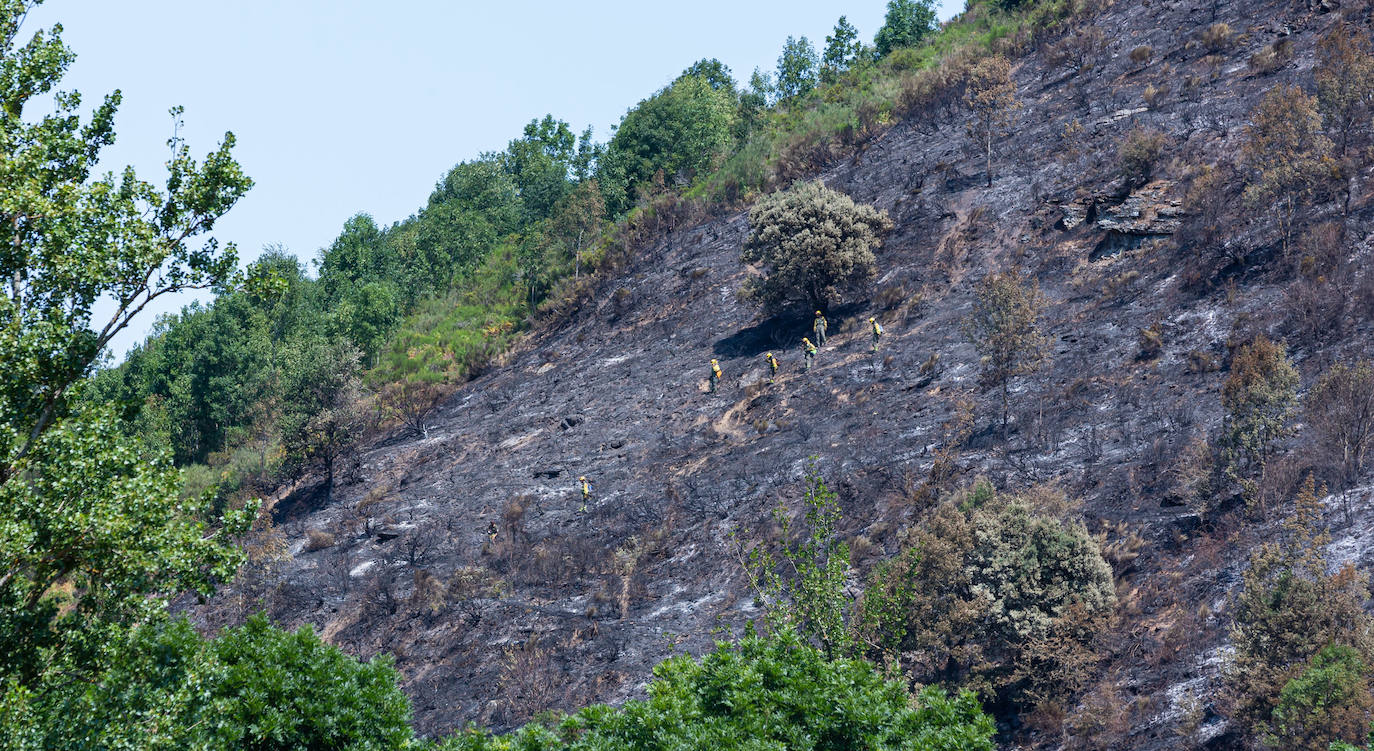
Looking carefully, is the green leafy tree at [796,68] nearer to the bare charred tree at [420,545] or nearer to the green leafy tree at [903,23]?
the green leafy tree at [903,23]

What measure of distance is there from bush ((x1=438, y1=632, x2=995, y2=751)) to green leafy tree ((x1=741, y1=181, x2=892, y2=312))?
990 inches

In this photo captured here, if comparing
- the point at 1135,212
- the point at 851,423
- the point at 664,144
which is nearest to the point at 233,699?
the point at 851,423

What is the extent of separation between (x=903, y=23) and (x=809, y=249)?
37.7 metres

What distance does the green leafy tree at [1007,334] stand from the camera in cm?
3244

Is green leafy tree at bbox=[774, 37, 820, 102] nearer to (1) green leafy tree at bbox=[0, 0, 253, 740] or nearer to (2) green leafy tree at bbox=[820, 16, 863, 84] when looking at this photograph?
(2) green leafy tree at bbox=[820, 16, 863, 84]

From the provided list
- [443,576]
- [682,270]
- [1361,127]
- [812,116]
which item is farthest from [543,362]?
[1361,127]

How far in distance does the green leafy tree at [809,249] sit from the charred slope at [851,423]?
119 cm

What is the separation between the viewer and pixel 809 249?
4125 centimetres

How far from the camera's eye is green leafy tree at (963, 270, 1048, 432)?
3244 cm

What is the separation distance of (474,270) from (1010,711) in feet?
173

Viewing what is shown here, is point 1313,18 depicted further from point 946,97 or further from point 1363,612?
point 1363,612

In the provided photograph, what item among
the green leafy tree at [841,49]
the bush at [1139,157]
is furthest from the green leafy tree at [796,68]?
the bush at [1139,157]

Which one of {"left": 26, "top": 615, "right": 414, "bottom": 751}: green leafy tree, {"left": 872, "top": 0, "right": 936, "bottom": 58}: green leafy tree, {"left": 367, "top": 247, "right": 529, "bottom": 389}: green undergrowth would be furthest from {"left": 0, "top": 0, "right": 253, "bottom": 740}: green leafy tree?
{"left": 872, "top": 0, "right": 936, "bottom": 58}: green leafy tree

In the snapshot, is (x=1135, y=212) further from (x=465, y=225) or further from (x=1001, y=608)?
(x=465, y=225)
